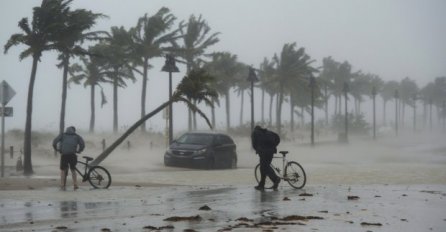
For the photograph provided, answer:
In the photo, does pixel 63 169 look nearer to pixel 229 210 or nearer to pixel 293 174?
pixel 293 174

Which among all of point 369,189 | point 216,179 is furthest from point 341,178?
point 369,189

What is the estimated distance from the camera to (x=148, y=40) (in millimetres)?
51750

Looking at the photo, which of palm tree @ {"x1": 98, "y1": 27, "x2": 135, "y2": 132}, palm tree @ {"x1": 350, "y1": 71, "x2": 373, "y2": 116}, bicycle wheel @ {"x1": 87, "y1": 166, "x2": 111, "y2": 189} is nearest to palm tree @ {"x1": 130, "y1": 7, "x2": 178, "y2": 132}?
palm tree @ {"x1": 98, "y1": 27, "x2": 135, "y2": 132}

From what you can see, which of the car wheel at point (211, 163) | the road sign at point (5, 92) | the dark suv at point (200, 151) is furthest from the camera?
the car wheel at point (211, 163)

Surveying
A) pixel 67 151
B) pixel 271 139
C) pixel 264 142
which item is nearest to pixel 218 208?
pixel 264 142

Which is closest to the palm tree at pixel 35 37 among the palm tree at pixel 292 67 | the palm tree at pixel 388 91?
the palm tree at pixel 292 67

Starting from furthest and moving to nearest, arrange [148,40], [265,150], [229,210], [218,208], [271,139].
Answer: [148,40], [271,139], [265,150], [218,208], [229,210]

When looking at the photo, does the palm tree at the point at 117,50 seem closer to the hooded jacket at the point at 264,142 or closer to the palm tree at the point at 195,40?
the palm tree at the point at 195,40

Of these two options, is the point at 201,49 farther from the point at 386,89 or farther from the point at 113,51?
the point at 386,89

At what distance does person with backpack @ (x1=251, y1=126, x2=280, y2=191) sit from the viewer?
1559cm

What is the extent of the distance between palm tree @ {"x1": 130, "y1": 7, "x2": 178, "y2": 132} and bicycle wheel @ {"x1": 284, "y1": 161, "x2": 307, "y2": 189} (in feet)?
118

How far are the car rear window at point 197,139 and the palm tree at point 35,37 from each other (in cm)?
629

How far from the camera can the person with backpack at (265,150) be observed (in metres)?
15.6

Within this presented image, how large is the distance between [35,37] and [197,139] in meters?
7.88
